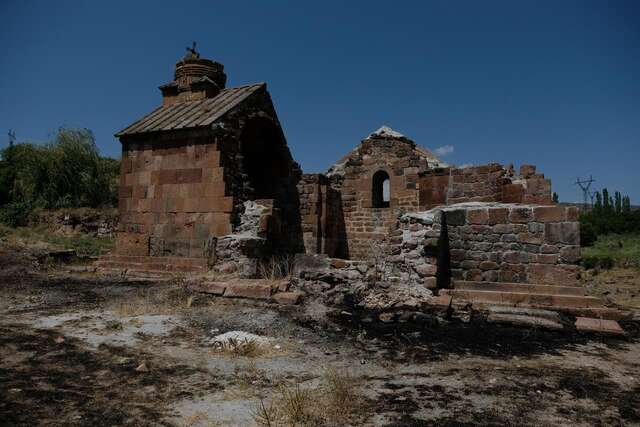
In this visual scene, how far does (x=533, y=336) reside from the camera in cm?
532

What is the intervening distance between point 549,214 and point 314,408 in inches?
244

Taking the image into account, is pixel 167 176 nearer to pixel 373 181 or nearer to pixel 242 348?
pixel 373 181

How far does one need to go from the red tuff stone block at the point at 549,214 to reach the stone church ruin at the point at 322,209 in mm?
17

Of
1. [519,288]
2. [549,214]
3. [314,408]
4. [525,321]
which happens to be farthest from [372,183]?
[314,408]

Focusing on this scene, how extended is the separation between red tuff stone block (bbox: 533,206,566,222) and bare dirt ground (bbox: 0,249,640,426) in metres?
2.35

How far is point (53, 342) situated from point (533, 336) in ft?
18.9

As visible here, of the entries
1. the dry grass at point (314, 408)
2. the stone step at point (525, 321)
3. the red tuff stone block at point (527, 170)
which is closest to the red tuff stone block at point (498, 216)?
the stone step at point (525, 321)

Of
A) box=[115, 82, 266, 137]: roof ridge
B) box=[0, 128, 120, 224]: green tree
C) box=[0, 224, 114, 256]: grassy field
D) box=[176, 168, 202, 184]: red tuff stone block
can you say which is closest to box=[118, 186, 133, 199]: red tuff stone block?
box=[115, 82, 266, 137]: roof ridge

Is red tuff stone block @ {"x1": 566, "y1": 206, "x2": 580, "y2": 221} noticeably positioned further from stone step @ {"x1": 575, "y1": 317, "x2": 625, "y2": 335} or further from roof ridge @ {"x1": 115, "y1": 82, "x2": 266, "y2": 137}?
roof ridge @ {"x1": 115, "y1": 82, "x2": 266, "y2": 137}

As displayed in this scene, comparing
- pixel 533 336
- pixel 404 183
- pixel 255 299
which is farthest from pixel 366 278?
pixel 404 183

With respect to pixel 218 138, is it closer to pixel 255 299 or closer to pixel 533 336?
pixel 255 299

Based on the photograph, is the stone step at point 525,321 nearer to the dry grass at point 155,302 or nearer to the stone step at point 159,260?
the dry grass at point 155,302

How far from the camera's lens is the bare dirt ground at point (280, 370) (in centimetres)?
286

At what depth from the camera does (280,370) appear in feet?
12.7
